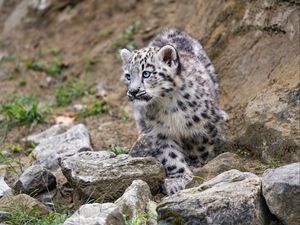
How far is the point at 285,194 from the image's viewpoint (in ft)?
17.9

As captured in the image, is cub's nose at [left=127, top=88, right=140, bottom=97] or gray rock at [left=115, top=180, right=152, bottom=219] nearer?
gray rock at [left=115, top=180, right=152, bottom=219]

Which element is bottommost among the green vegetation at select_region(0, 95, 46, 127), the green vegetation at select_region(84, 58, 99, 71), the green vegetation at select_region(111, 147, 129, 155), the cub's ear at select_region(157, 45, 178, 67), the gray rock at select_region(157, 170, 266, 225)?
the green vegetation at select_region(0, 95, 46, 127)

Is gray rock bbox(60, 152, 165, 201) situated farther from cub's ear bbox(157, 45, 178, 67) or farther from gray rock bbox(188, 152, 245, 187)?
cub's ear bbox(157, 45, 178, 67)

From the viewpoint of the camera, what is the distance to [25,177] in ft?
24.5

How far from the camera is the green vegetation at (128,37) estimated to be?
11812 millimetres

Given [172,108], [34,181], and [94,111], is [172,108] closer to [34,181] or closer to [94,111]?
[34,181]

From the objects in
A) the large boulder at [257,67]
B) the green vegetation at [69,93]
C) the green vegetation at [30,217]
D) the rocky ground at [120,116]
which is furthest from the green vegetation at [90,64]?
the green vegetation at [30,217]

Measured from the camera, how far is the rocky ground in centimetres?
585

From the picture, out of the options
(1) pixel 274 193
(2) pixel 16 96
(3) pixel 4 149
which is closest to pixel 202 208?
(1) pixel 274 193

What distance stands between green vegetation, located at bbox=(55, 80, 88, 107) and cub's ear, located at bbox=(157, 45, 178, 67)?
358cm

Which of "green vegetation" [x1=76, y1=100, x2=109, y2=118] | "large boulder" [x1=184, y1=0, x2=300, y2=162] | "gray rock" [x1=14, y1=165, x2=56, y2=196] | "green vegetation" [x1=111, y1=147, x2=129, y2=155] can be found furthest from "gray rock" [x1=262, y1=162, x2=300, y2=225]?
"green vegetation" [x1=76, y1=100, x2=109, y2=118]

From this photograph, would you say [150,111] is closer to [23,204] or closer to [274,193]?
[23,204]

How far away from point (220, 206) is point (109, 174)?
1583mm

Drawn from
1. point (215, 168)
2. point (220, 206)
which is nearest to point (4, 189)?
point (215, 168)
